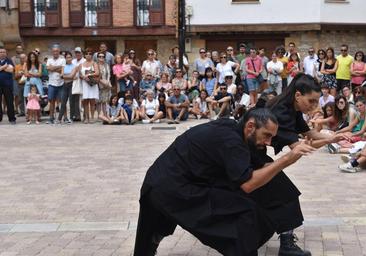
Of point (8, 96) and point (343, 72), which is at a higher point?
point (343, 72)

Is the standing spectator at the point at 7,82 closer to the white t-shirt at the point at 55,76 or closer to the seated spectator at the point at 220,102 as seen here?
the white t-shirt at the point at 55,76

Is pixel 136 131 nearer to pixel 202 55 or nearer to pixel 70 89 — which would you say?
pixel 70 89

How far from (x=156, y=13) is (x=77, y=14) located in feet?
10.9

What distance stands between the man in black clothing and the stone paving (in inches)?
49.9

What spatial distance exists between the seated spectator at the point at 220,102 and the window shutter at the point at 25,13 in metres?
13.3

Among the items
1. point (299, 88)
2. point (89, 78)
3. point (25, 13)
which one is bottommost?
point (89, 78)

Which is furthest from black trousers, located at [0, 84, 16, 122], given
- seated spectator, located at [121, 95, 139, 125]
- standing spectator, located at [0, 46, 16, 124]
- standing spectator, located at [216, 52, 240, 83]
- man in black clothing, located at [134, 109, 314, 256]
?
man in black clothing, located at [134, 109, 314, 256]

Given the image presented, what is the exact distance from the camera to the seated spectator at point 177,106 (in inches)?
652

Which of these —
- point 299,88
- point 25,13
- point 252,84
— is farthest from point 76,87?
point 25,13

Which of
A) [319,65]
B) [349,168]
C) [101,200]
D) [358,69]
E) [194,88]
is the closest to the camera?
[101,200]

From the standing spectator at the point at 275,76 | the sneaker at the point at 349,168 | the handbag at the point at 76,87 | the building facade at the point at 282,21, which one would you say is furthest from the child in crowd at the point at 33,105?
the building facade at the point at 282,21

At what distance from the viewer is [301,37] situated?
26016mm

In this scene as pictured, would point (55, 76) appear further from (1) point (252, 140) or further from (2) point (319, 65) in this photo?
(1) point (252, 140)

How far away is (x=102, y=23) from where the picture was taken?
89.9 feet
